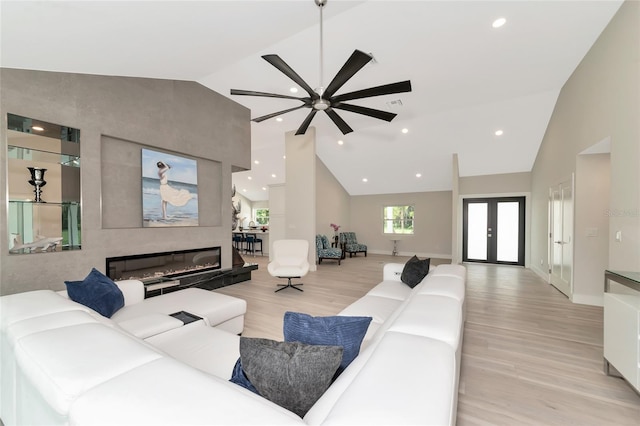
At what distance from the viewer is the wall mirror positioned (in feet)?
8.91

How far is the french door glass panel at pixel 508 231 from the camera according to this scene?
7262 millimetres

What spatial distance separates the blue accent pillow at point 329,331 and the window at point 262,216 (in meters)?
11.4

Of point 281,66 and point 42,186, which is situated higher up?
point 281,66

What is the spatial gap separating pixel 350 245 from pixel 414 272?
5.93 m

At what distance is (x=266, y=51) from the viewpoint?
11.4 ft

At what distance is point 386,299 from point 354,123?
465cm

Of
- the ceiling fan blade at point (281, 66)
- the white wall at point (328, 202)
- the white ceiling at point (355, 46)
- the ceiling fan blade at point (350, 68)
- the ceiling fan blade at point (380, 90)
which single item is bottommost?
the white wall at point (328, 202)

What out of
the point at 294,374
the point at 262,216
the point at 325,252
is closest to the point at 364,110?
the point at 294,374

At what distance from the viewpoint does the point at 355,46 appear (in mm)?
3324

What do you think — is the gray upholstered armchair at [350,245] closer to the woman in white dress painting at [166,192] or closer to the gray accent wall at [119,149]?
the gray accent wall at [119,149]

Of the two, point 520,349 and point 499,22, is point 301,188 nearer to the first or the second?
point 499,22

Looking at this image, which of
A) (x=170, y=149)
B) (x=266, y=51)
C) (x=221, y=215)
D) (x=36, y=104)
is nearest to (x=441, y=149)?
(x=266, y=51)

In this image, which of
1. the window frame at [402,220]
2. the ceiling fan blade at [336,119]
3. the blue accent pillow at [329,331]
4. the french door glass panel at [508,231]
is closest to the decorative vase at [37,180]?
→ the ceiling fan blade at [336,119]

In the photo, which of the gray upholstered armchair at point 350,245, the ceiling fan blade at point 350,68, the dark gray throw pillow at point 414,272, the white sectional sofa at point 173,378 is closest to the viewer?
the white sectional sofa at point 173,378
